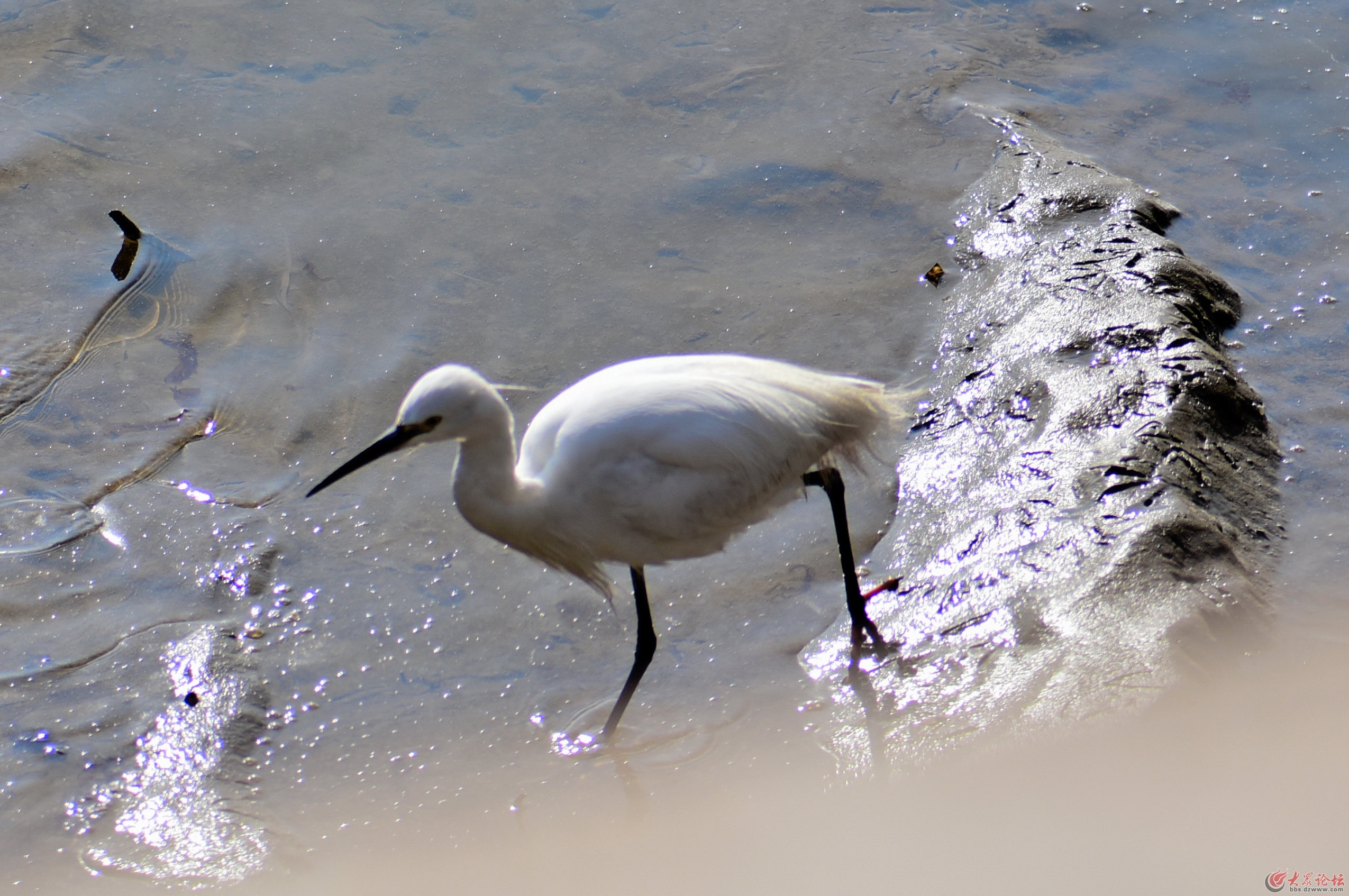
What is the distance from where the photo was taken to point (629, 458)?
3176 millimetres

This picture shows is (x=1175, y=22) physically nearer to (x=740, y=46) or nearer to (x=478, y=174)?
(x=740, y=46)

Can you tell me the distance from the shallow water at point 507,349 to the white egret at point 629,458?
1.72ft

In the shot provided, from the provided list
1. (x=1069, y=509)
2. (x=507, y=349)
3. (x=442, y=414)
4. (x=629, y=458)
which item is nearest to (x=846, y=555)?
(x=1069, y=509)

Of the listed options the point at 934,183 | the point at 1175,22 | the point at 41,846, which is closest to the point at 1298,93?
the point at 1175,22

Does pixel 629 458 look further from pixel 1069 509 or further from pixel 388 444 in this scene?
pixel 1069 509

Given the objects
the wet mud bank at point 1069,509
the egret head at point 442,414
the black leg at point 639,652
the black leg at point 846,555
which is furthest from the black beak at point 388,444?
the wet mud bank at point 1069,509

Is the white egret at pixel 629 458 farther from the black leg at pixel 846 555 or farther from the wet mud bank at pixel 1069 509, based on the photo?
the wet mud bank at pixel 1069 509

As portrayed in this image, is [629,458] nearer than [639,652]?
Yes

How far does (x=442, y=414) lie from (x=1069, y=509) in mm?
Result: 1990

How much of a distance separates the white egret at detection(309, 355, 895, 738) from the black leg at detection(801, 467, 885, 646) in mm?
33

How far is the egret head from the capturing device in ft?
9.68

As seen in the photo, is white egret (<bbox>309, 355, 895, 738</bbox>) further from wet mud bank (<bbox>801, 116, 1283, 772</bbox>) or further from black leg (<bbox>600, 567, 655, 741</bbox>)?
wet mud bank (<bbox>801, 116, 1283, 772</bbox>)

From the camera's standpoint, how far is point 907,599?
3.71 m

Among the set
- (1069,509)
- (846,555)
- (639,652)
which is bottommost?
(639,652)
